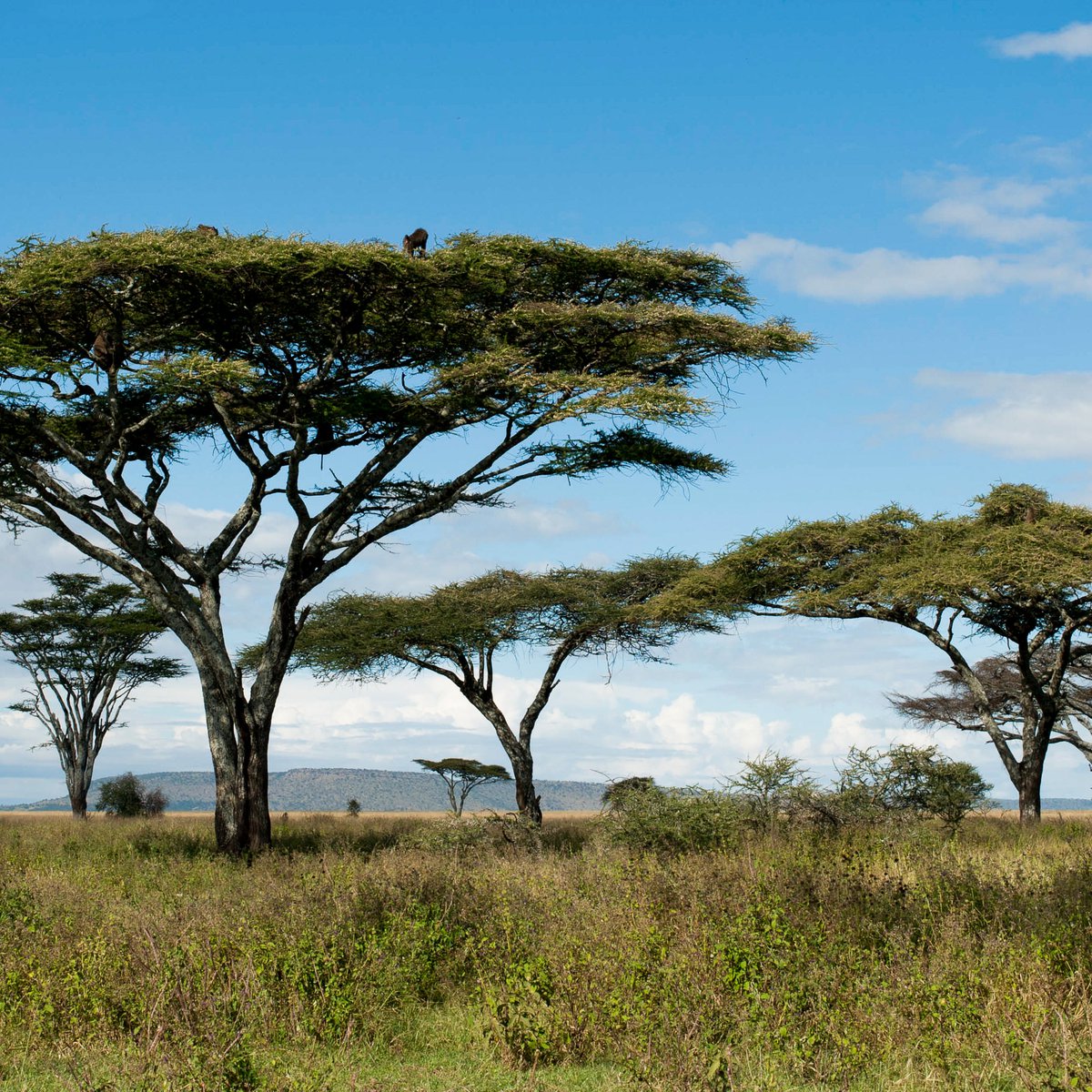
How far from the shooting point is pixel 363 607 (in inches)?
1297

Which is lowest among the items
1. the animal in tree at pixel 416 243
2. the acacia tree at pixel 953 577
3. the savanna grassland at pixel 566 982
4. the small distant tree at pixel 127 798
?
the small distant tree at pixel 127 798

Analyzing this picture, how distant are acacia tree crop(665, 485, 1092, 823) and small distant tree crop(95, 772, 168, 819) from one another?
2804 centimetres

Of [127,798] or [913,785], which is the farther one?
[127,798]

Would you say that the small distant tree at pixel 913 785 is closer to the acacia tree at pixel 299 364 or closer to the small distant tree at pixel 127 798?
the acacia tree at pixel 299 364

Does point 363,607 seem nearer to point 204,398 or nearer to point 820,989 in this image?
point 204,398

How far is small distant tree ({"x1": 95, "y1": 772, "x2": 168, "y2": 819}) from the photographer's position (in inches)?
1836

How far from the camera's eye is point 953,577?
76.9 feet

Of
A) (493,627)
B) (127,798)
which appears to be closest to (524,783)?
(493,627)

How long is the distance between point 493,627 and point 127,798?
75.4ft

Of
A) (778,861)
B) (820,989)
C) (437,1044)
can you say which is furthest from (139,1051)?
(778,861)

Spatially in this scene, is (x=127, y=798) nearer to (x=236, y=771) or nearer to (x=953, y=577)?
(x=236, y=771)

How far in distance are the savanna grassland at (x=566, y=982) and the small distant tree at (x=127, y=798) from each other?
122 ft

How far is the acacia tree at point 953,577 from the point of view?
77.6 feet

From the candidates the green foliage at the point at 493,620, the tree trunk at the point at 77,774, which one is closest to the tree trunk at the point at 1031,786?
the green foliage at the point at 493,620
